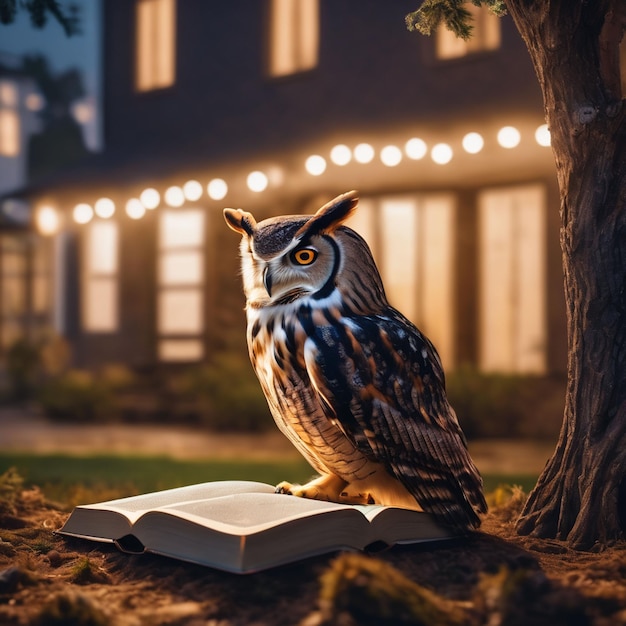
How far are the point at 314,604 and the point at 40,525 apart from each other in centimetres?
133

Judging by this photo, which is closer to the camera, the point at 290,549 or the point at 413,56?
the point at 290,549

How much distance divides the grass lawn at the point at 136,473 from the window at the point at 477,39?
419 centimetres

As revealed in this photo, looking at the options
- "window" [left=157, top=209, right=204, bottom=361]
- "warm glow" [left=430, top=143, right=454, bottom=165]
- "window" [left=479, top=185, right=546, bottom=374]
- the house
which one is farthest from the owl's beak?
"window" [left=157, top=209, right=204, bottom=361]

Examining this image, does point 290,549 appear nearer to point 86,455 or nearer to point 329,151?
point 86,455

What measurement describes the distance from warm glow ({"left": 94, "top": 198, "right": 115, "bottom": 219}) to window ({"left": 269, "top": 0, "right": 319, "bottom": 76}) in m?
2.20

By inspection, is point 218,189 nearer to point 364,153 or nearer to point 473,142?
point 364,153

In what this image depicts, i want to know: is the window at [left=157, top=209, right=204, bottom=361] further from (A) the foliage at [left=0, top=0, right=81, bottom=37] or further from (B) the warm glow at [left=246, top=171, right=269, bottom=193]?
(A) the foliage at [left=0, top=0, right=81, bottom=37]

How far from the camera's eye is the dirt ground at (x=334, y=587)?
195 centimetres

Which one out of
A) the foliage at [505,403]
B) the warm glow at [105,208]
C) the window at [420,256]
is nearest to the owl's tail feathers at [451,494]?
the foliage at [505,403]

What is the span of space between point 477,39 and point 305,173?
7.26 ft

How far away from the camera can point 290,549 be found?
2.30 metres

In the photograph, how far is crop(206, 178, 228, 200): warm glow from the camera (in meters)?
8.91

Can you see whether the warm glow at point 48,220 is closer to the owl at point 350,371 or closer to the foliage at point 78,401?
the foliage at point 78,401

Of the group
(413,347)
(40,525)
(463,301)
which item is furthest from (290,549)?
(463,301)
